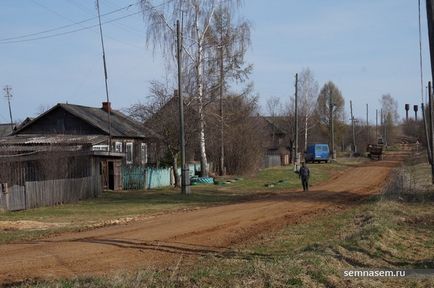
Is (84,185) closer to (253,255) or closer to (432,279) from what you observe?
(253,255)

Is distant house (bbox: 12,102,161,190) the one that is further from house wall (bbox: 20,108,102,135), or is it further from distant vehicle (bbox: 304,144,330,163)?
distant vehicle (bbox: 304,144,330,163)

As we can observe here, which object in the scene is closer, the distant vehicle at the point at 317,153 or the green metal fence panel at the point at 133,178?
the green metal fence panel at the point at 133,178

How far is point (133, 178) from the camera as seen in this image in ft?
131

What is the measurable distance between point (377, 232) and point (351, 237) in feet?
2.75

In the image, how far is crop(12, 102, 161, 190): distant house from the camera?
144 ft

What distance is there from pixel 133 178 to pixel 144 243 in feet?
84.2

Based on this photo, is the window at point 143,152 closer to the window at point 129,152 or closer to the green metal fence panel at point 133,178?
the window at point 129,152

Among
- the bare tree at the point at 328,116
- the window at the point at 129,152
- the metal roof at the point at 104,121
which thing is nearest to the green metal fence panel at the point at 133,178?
the metal roof at the point at 104,121

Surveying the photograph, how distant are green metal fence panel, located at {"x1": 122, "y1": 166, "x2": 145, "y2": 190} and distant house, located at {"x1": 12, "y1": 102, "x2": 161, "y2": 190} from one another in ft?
7.57

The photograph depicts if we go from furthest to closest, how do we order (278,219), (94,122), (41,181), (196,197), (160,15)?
(94,122) → (160,15) → (196,197) → (41,181) → (278,219)

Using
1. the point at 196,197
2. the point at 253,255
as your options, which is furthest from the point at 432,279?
the point at 196,197

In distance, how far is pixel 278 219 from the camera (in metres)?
19.8

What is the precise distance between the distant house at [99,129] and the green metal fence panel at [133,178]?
231 cm

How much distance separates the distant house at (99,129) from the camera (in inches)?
1727
